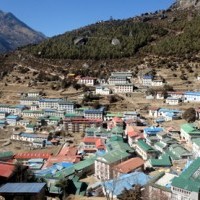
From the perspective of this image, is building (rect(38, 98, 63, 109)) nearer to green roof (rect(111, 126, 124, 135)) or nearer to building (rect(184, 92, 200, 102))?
green roof (rect(111, 126, 124, 135))

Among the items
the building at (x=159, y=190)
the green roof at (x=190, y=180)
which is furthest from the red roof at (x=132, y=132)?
the building at (x=159, y=190)

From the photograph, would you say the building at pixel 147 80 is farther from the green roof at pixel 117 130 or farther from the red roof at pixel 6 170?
the red roof at pixel 6 170

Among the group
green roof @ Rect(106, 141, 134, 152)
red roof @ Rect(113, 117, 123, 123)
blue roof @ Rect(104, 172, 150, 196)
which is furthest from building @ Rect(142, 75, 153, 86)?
blue roof @ Rect(104, 172, 150, 196)

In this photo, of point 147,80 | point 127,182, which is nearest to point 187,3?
point 147,80

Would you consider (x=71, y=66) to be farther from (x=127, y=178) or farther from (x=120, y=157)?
(x=127, y=178)

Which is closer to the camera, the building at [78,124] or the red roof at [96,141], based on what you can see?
the red roof at [96,141]
